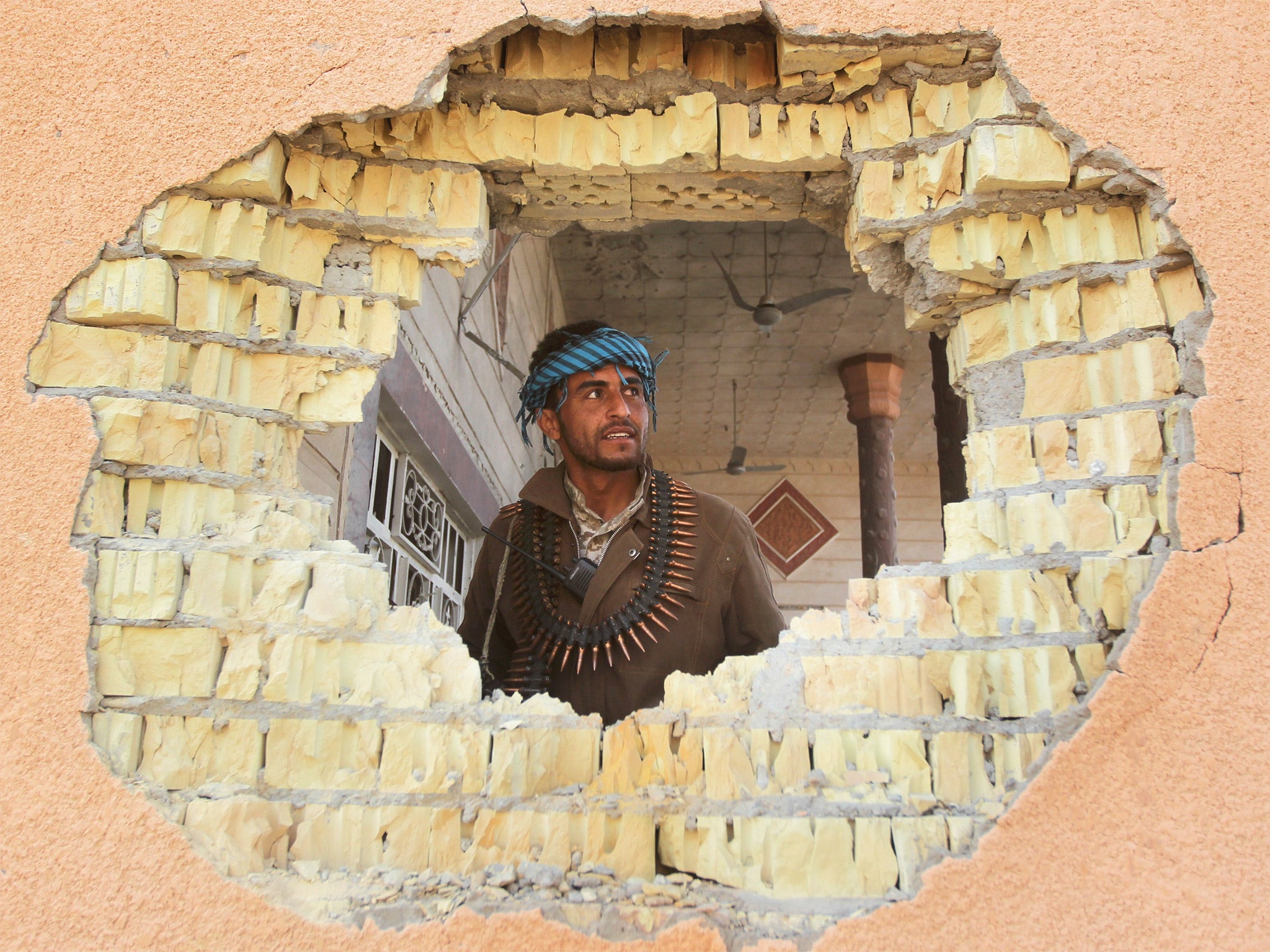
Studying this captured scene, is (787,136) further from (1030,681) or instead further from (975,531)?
(1030,681)

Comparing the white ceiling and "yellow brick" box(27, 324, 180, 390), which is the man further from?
the white ceiling

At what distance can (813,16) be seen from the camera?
7.13 feet

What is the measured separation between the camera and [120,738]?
1.92m

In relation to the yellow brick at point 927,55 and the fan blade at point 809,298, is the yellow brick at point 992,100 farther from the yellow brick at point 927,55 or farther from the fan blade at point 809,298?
the fan blade at point 809,298

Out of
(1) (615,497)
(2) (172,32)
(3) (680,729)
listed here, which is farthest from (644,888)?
(2) (172,32)

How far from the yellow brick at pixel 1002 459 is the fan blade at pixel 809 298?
5763 mm

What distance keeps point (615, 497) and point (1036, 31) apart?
6.10 feet

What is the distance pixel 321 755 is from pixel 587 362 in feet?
5.65

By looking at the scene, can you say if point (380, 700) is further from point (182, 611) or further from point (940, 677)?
point (940, 677)

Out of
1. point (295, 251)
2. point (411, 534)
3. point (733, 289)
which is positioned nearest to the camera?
point (295, 251)

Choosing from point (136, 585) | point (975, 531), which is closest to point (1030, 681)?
point (975, 531)

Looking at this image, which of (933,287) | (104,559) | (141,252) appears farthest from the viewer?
(933,287)

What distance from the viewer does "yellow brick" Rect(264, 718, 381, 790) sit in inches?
78.0

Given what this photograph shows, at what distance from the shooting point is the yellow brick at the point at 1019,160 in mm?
2139
